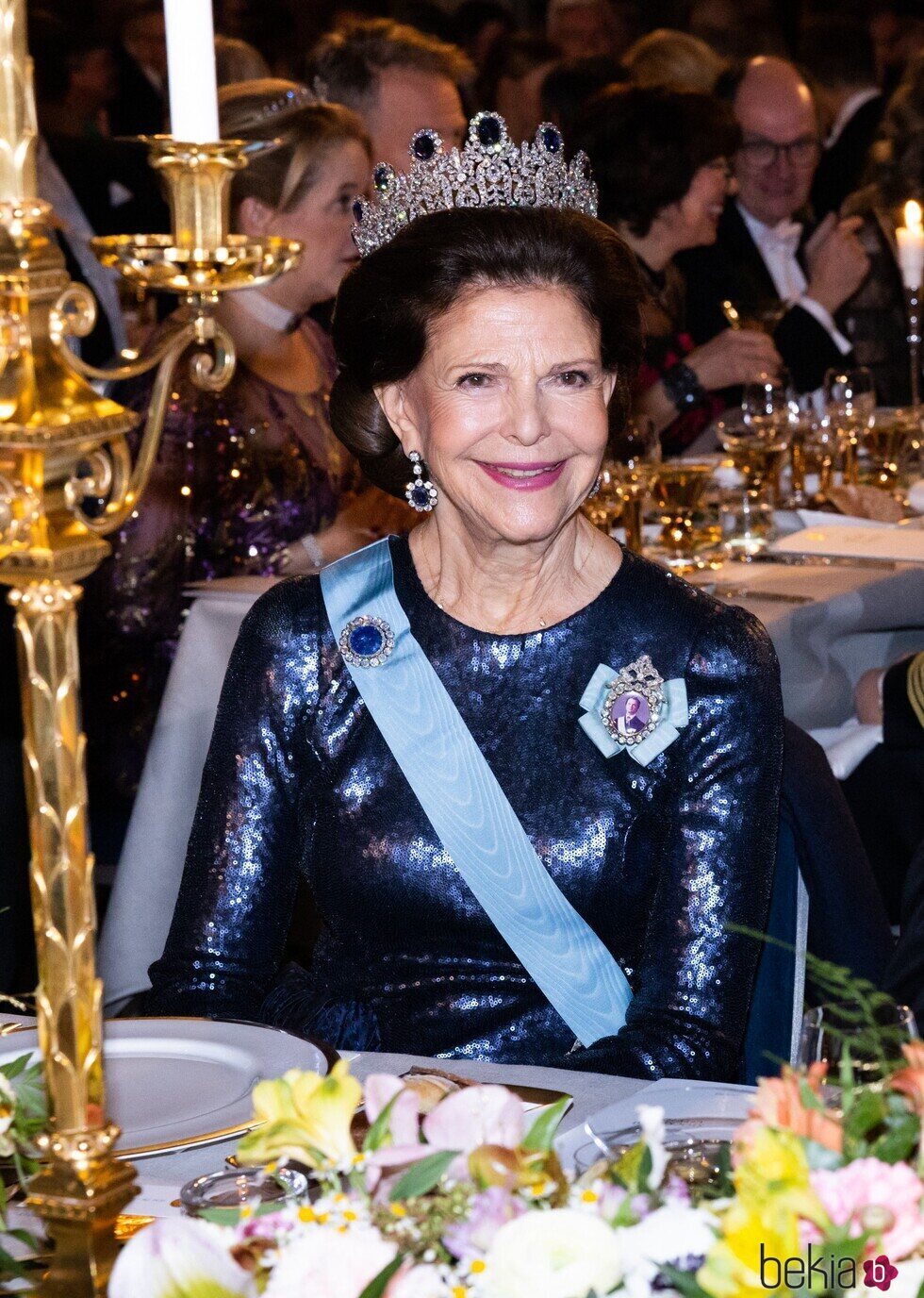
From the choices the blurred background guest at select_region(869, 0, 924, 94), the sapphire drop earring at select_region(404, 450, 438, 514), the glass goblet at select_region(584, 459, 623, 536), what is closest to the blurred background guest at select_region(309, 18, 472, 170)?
the glass goblet at select_region(584, 459, 623, 536)

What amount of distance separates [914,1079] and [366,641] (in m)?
1.34

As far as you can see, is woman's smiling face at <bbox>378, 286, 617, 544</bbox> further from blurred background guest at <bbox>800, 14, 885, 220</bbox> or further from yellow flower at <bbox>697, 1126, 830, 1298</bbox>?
blurred background guest at <bbox>800, 14, 885, 220</bbox>

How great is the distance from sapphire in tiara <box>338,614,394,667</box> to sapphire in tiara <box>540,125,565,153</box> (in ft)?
2.03

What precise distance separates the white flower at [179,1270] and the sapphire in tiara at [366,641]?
1300mm

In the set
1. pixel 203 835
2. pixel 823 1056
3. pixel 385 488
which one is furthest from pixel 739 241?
pixel 823 1056

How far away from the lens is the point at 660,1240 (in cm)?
92

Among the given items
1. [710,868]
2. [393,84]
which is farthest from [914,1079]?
[393,84]

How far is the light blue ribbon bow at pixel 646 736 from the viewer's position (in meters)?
2.14

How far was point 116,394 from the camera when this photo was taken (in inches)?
158

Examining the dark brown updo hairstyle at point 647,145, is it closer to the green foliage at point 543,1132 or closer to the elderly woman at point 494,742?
the elderly woman at point 494,742

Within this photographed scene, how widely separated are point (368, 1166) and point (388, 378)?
1.48 metres

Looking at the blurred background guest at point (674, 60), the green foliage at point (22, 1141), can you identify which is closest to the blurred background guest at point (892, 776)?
the green foliage at point (22, 1141)

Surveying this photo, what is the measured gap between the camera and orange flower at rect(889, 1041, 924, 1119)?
0.96 m

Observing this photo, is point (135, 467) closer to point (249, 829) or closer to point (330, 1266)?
point (330, 1266)
